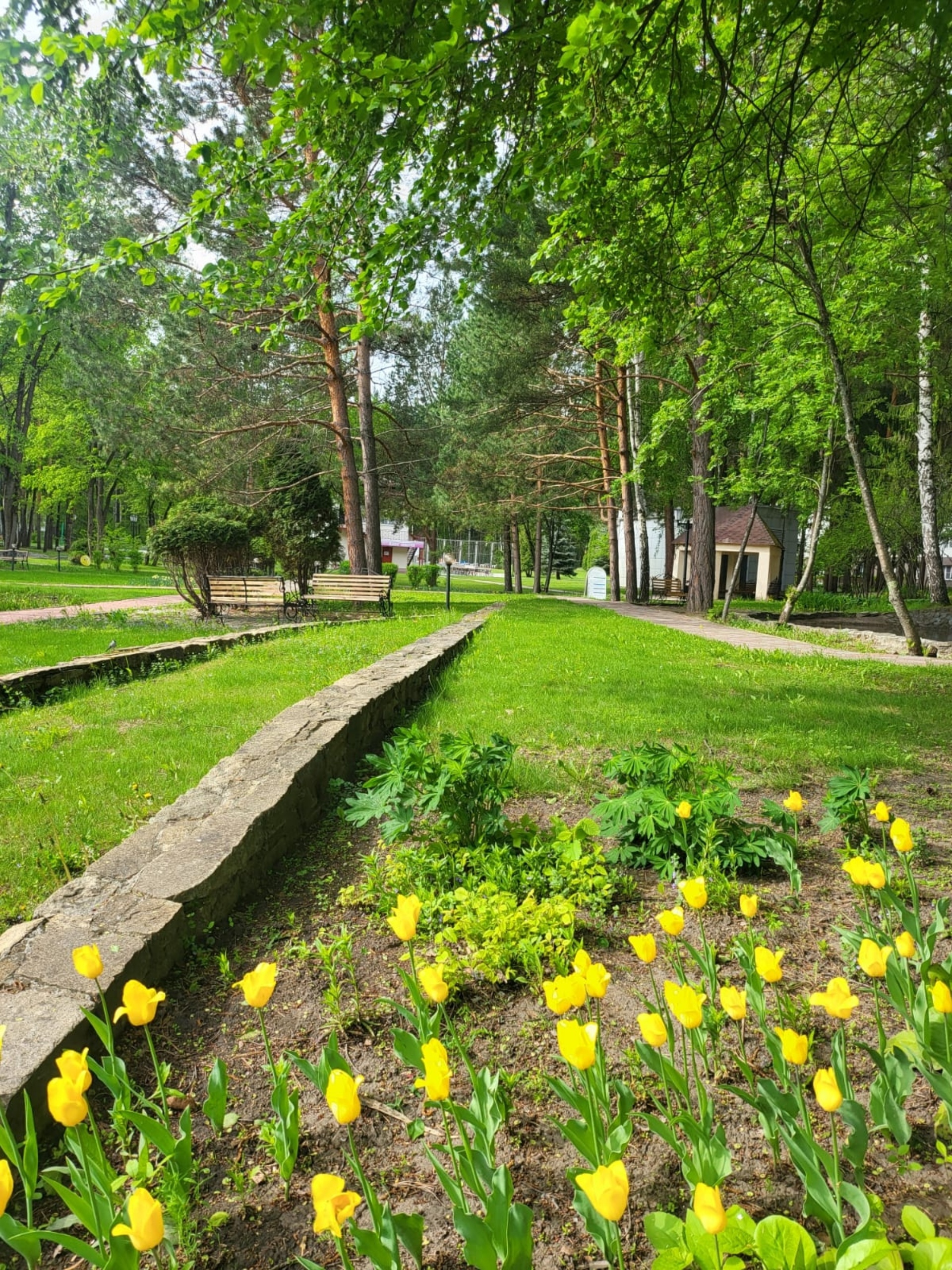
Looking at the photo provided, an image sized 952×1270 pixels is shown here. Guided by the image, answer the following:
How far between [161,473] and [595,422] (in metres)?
25.4

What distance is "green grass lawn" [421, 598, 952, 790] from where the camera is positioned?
171 inches

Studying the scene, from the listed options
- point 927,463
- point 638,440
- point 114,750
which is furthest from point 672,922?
point 638,440

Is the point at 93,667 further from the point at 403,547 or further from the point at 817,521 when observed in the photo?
the point at 403,547

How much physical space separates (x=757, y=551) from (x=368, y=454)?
64.1 ft

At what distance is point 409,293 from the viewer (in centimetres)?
461

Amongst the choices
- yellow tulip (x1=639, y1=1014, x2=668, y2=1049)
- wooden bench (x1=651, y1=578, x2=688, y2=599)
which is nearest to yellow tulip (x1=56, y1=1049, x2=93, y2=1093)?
yellow tulip (x1=639, y1=1014, x2=668, y2=1049)

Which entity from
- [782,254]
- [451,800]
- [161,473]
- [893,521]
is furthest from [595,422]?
[161,473]

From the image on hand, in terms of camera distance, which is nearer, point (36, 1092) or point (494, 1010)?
point (36, 1092)

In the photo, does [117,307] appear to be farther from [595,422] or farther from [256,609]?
[595,422]

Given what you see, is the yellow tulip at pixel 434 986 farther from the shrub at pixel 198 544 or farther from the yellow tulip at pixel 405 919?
the shrub at pixel 198 544

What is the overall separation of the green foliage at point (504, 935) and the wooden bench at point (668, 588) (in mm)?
28496

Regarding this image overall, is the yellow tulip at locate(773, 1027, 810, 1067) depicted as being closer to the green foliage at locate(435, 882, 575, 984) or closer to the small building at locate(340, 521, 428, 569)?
the green foliage at locate(435, 882, 575, 984)

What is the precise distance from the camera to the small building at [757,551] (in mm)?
29281

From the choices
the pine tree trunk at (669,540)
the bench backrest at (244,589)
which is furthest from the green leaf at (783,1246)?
the pine tree trunk at (669,540)
